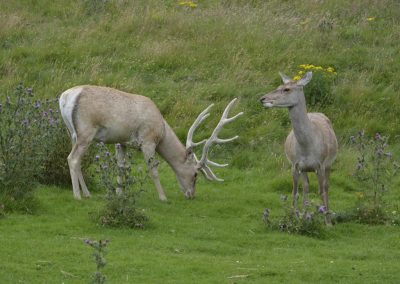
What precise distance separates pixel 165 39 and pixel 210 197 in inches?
293

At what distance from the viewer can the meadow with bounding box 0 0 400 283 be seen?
1038 cm

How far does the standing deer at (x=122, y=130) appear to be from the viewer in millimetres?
13562

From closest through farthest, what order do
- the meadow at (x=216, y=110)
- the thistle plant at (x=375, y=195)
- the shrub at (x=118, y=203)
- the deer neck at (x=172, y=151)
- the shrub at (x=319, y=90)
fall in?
the meadow at (x=216, y=110), the shrub at (x=118, y=203), the thistle plant at (x=375, y=195), the deer neck at (x=172, y=151), the shrub at (x=319, y=90)

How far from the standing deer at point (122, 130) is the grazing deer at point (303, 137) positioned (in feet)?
5.21

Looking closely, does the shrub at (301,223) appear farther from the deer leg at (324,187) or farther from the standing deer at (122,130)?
the standing deer at (122,130)

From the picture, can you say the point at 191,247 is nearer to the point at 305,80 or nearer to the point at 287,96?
the point at 287,96

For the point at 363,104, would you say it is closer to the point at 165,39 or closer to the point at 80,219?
the point at 165,39

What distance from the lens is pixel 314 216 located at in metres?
12.2

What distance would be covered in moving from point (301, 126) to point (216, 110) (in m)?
5.94

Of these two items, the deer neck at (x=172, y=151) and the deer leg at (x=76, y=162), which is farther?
Result: the deer neck at (x=172, y=151)

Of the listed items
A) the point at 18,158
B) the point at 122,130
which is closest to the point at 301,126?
the point at 122,130

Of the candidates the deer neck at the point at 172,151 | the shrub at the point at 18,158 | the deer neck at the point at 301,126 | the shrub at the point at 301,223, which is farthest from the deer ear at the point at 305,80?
the shrub at the point at 18,158

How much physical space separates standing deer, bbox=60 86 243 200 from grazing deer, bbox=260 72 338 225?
1588mm

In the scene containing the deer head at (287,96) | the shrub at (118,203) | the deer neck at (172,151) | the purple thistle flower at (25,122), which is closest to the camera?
the shrub at (118,203)
